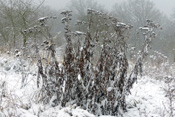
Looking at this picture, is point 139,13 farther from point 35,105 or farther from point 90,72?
point 35,105

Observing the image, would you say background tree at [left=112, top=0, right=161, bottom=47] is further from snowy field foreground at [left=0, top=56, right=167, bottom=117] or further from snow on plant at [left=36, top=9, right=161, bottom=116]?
snow on plant at [left=36, top=9, right=161, bottom=116]

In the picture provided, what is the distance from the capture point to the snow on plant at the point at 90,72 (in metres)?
3.13

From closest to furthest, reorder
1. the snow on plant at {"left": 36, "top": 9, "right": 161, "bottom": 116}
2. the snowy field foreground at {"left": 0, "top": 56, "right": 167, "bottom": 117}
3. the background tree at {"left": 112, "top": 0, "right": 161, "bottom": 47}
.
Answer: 1. the snowy field foreground at {"left": 0, "top": 56, "right": 167, "bottom": 117}
2. the snow on plant at {"left": 36, "top": 9, "right": 161, "bottom": 116}
3. the background tree at {"left": 112, "top": 0, "right": 161, "bottom": 47}

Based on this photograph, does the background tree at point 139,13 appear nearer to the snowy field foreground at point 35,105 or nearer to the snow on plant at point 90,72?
the snowy field foreground at point 35,105

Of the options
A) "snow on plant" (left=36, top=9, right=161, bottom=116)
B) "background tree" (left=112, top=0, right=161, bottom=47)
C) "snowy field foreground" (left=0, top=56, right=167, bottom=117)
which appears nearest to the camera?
"snowy field foreground" (left=0, top=56, right=167, bottom=117)

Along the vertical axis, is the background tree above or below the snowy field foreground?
above

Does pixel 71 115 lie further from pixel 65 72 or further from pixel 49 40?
pixel 49 40

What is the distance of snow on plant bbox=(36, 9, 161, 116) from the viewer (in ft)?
10.3

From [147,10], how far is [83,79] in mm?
28269

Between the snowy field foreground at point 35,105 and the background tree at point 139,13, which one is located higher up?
the background tree at point 139,13

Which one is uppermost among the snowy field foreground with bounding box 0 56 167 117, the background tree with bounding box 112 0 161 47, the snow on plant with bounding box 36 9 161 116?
the background tree with bounding box 112 0 161 47

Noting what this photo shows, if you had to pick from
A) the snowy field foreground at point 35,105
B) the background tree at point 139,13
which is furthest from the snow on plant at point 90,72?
the background tree at point 139,13

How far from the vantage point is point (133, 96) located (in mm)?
4406

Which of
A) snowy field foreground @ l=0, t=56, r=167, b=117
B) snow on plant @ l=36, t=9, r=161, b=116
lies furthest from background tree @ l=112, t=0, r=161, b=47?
snow on plant @ l=36, t=9, r=161, b=116
